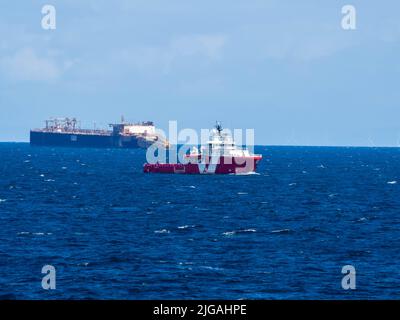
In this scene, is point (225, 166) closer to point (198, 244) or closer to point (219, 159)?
point (219, 159)

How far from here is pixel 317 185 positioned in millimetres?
127375

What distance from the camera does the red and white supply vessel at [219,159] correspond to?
140125 millimetres

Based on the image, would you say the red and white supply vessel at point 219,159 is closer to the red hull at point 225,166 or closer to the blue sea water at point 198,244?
the red hull at point 225,166

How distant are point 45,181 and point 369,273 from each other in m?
95.7

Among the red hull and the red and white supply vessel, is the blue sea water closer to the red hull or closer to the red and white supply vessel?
the red and white supply vessel

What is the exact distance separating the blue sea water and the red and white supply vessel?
34.8 metres

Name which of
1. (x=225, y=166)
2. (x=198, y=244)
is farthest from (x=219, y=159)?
(x=198, y=244)

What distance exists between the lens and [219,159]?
145 metres

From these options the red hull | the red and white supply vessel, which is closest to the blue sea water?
the red and white supply vessel

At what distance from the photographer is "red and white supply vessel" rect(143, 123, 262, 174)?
14012cm

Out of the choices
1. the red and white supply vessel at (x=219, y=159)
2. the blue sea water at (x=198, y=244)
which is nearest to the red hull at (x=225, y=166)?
the red and white supply vessel at (x=219, y=159)

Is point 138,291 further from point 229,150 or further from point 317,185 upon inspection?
point 229,150

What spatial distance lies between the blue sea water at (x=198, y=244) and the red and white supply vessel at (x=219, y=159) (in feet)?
114
